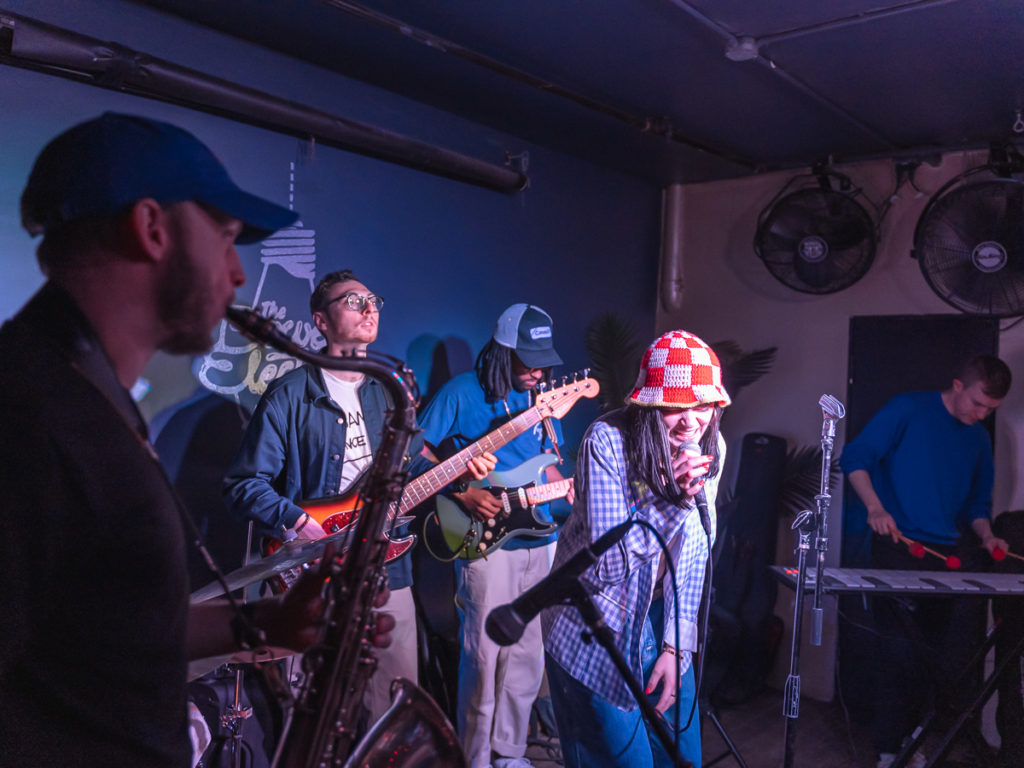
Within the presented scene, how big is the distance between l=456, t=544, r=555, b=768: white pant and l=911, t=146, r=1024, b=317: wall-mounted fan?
10.4 ft

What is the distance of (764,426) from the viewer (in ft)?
19.7

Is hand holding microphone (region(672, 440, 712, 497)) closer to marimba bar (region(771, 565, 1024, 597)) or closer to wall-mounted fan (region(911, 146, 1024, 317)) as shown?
marimba bar (region(771, 565, 1024, 597))

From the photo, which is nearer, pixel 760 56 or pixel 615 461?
pixel 615 461

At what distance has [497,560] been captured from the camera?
154 inches

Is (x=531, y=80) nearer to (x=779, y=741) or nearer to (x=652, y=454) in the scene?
(x=652, y=454)

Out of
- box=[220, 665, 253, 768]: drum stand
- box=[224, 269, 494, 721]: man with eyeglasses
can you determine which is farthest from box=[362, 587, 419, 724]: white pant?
box=[220, 665, 253, 768]: drum stand

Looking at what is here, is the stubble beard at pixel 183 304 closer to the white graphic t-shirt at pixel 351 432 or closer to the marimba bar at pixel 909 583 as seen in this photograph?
the white graphic t-shirt at pixel 351 432

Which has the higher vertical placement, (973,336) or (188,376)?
(973,336)

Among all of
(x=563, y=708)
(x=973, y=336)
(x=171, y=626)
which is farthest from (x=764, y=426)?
(x=171, y=626)

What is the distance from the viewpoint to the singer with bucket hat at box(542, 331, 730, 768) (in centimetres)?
216

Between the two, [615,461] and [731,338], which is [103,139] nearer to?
[615,461]

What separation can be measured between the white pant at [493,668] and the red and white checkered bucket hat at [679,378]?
1737mm

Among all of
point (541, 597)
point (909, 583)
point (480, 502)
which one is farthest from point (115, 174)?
point (909, 583)

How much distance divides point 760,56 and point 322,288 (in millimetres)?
2361
